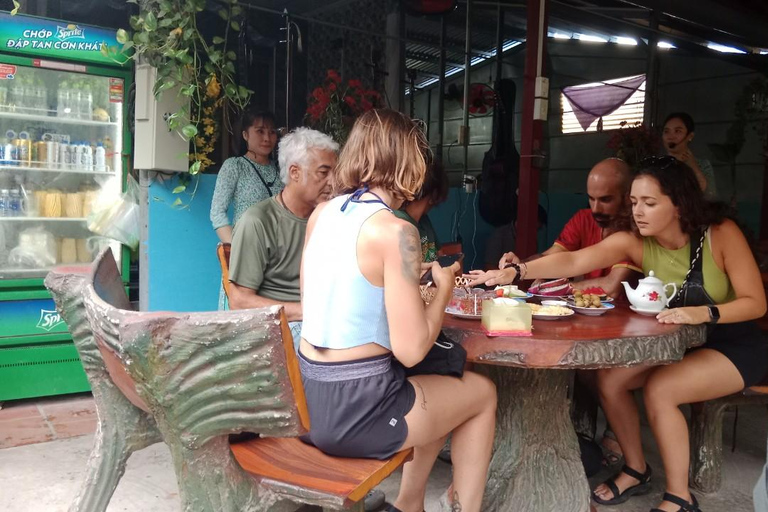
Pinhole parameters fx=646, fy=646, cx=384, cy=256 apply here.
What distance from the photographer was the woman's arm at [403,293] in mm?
1709

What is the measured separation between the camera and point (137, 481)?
2.90m

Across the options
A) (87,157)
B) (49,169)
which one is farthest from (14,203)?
(87,157)

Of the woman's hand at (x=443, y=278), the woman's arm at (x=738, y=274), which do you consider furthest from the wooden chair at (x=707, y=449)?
the woman's hand at (x=443, y=278)

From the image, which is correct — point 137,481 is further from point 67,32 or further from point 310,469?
point 67,32

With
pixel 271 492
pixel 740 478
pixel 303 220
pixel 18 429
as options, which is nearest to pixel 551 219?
pixel 740 478

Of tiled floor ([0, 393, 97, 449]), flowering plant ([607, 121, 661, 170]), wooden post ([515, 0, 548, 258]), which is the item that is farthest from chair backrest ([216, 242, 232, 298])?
flowering plant ([607, 121, 661, 170])

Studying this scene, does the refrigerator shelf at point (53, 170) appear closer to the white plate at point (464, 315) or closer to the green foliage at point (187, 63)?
the green foliage at point (187, 63)

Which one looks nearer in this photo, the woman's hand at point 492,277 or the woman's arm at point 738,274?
the woman's arm at point 738,274

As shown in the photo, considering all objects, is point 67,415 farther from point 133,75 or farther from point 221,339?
point 221,339

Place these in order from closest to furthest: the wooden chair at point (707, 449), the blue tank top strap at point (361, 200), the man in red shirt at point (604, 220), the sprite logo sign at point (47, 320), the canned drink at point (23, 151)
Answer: the blue tank top strap at point (361, 200) → the wooden chair at point (707, 449) → the man in red shirt at point (604, 220) → the sprite logo sign at point (47, 320) → the canned drink at point (23, 151)

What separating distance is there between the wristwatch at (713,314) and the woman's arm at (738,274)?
2cm

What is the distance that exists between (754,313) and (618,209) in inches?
41.5

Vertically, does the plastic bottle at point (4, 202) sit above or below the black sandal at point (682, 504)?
above

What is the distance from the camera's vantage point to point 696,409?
3.01 meters
